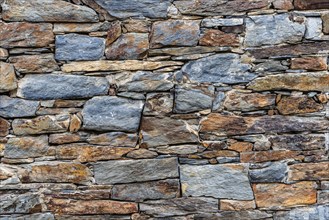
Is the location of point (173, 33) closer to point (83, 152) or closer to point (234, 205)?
point (83, 152)

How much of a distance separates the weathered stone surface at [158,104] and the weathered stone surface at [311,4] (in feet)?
2.86

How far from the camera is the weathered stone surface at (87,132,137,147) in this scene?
2281 millimetres

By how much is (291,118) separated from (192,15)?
2.63 ft

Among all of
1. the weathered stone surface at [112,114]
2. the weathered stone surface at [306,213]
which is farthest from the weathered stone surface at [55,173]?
the weathered stone surface at [306,213]

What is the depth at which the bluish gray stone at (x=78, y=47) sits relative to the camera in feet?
7.36

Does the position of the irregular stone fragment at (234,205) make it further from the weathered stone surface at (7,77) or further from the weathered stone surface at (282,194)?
the weathered stone surface at (7,77)

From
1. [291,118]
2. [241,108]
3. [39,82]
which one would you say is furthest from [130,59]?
[291,118]

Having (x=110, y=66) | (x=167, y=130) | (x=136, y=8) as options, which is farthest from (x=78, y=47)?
(x=167, y=130)

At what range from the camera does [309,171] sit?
7.64ft

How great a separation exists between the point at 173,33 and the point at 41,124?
883mm

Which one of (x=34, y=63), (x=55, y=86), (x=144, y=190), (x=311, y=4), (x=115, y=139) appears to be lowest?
(x=144, y=190)

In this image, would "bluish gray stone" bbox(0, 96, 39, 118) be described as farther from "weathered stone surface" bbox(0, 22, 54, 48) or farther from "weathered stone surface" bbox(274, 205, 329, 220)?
"weathered stone surface" bbox(274, 205, 329, 220)

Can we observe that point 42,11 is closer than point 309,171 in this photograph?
Yes

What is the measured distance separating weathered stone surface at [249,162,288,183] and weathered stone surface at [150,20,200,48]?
815 mm
